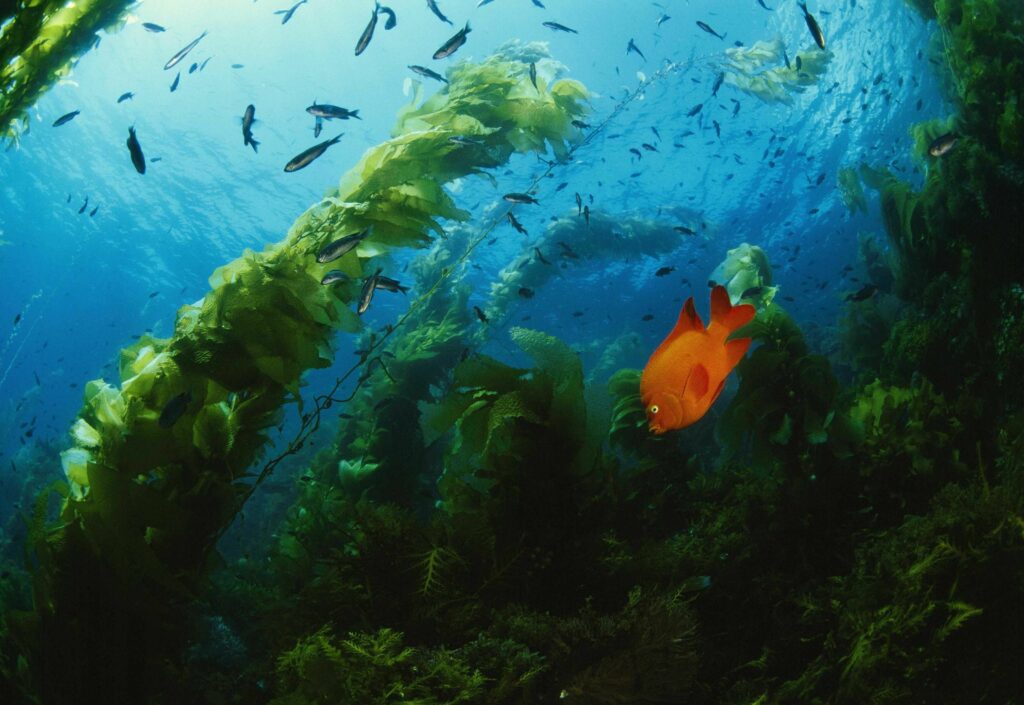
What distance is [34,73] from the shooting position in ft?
9.80

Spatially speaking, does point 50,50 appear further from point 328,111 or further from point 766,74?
point 766,74

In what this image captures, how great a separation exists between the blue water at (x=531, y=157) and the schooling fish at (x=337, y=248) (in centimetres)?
996

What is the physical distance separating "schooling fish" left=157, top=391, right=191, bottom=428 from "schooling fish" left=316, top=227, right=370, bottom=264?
39.4 inches

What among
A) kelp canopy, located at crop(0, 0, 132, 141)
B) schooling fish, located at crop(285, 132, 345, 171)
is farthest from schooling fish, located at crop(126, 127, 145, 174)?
schooling fish, located at crop(285, 132, 345, 171)

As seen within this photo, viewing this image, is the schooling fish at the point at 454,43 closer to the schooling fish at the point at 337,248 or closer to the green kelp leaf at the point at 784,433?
the schooling fish at the point at 337,248

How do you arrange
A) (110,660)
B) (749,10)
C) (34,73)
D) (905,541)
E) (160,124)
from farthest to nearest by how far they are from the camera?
(160,124), (749,10), (34,73), (905,541), (110,660)

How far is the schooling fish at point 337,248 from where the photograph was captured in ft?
9.39

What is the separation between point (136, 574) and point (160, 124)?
112ft

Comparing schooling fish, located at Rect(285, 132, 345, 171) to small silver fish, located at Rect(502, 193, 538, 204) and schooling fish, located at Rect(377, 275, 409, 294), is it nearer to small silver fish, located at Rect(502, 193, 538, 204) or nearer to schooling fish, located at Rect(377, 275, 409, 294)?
schooling fish, located at Rect(377, 275, 409, 294)

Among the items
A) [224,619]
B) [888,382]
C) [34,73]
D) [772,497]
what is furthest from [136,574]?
[888,382]

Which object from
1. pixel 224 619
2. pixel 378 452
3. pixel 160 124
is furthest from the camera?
pixel 160 124

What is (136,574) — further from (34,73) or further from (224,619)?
(34,73)

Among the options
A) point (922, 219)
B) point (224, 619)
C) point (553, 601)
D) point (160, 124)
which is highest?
point (160, 124)

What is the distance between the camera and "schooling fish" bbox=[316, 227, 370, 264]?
2.86 m
